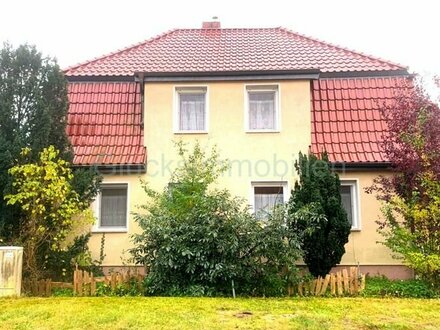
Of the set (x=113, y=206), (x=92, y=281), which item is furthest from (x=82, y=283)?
(x=113, y=206)

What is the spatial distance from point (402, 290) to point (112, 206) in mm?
8091

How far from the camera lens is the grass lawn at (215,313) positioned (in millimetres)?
7082

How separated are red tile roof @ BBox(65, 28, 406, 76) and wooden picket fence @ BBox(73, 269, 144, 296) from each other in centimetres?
638

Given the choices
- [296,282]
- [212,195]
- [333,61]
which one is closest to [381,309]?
[296,282]

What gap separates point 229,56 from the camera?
15.7m

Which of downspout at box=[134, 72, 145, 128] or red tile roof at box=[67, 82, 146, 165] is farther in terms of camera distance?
downspout at box=[134, 72, 145, 128]

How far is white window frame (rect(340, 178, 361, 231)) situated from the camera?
1339 cm

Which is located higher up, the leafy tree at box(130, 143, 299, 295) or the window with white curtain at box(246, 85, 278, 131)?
the window with white curtain at box(246, 85, 278, 131)

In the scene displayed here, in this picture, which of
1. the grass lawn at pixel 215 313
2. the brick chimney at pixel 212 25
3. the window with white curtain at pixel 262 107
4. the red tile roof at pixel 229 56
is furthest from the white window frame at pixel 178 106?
the brick chimney at pixel 212 25

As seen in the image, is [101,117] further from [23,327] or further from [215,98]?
[23,327]

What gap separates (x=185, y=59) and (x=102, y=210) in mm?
5496

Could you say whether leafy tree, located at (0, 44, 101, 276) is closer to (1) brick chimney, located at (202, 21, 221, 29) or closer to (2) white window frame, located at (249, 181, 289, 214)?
(2) white window frame, located at (249, 181, 289, 214)

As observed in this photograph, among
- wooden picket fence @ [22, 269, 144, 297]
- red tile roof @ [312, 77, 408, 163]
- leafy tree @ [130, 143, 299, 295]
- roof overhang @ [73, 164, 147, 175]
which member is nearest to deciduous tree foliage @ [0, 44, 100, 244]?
roof overhang @ [73, 164, 147, 175]

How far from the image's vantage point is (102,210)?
1391 cm
